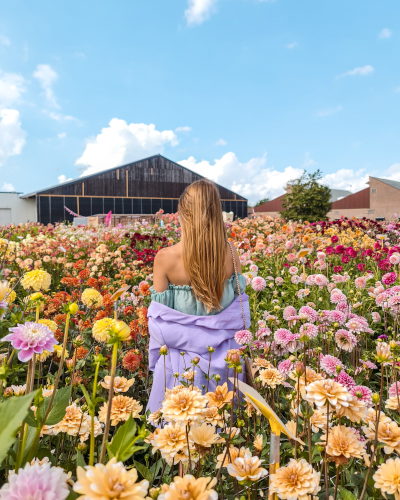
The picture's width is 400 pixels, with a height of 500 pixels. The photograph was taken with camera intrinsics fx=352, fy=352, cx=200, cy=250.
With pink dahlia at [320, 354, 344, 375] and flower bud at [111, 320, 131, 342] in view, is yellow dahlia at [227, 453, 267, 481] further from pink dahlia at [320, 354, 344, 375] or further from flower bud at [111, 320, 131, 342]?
pink dahlia at [320, 354, 344, 375]

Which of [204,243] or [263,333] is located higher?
[204,243]

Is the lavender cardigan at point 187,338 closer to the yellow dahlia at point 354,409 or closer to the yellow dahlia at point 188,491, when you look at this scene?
the yellow dahlia at point 354,409

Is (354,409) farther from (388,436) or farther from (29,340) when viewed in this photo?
(29,340)

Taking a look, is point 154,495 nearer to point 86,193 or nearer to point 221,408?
point 221,408

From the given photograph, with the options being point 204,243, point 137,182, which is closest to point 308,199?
point 137,182

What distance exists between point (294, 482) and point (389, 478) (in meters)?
0.21

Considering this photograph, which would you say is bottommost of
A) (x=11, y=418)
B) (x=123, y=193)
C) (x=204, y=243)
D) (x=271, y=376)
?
(x=271, y=376)

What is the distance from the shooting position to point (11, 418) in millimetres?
443

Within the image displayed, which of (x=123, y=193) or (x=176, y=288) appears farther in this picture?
(x=123, y=193)

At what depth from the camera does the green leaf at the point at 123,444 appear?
53cm

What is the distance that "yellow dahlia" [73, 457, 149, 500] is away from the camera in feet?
1.44

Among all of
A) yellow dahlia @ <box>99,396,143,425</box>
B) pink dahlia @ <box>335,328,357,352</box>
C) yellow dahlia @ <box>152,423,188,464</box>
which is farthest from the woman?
yellow dahlia @ <box>152,423,188,464</box>

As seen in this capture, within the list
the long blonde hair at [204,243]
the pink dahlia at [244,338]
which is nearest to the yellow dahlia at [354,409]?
the pink dahlia at [244,338]

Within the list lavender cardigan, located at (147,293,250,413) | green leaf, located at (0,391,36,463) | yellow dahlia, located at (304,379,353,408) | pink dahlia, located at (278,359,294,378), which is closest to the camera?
green leaf, located at (0,391,36,463)
